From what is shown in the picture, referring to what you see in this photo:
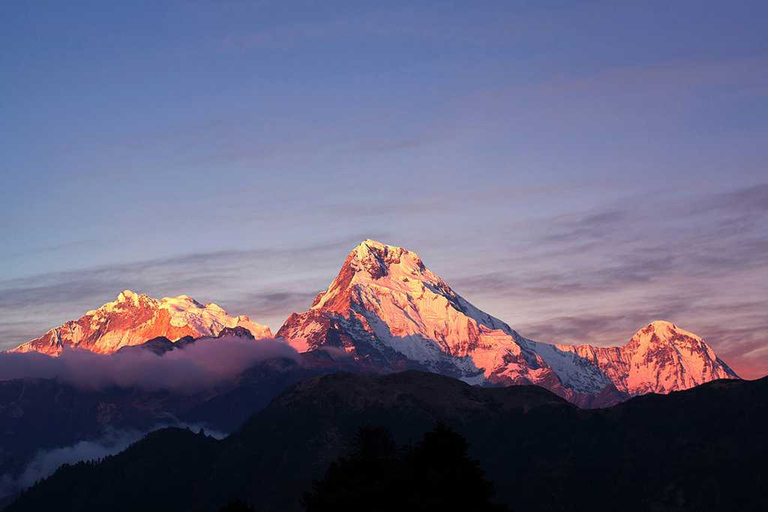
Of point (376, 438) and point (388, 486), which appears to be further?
point (376, 438)

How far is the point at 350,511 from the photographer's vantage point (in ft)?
436

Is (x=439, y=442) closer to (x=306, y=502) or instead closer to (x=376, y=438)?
(x=376, y=438)

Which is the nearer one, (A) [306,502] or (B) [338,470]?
(B) [338,470]

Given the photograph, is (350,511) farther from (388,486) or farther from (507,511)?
(507,511)

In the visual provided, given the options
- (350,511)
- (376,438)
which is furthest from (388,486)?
(376,438)

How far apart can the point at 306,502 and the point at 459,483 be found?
30557 millimetres

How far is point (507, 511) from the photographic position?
129 m

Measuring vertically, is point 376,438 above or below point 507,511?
above

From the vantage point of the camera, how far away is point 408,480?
130500mm

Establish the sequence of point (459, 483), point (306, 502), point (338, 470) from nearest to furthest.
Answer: point (459, 483) → point (338, 470) → point (306, 502)

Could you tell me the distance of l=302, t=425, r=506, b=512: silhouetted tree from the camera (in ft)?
411

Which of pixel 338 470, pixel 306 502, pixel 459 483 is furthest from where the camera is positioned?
pixel 306 502

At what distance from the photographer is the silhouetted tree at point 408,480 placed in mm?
125312

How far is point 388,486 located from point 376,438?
566 inches
